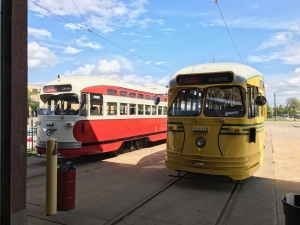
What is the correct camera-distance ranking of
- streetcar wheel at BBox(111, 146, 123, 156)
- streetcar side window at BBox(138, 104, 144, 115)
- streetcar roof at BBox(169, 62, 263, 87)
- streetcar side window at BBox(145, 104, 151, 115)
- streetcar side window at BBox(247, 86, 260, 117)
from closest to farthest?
1. streetcar roof at BBox(169, 62, 263, 87)
2. streetcar side window at BBox(247, 86, 260, 117)
3. streetcar wheel at BBox(111, 146, 123, 156)
4. streetcar side window at BBox(138, 104, 144, 115)
5. streetcar side window at BBox(145, 104, 151, 115)

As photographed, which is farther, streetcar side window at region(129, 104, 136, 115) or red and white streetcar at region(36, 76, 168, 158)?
streetcar side window at region(129, 104, 136, 115)

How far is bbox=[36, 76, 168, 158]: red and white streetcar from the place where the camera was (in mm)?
9320

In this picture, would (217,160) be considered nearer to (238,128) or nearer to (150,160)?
(238,128)

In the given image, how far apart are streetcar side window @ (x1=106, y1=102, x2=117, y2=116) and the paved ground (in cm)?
213

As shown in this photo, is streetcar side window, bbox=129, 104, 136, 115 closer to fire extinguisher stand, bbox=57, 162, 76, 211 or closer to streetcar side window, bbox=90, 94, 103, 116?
→ streetcar side window, bbox=90, 94, 103, 116

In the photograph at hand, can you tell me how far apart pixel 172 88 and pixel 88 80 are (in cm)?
403

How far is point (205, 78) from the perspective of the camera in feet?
22.4

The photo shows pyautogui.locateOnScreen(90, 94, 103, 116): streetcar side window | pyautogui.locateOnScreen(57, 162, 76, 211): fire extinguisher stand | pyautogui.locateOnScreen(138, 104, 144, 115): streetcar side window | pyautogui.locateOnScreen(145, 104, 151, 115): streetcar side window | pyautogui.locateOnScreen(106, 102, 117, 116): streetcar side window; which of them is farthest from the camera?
pyautogui.locateOnScreen(145, 104, 151, 115): streetcar side window

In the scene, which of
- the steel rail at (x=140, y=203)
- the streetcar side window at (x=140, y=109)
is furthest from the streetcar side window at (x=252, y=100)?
the streetcar side window at (x=140, y=109)

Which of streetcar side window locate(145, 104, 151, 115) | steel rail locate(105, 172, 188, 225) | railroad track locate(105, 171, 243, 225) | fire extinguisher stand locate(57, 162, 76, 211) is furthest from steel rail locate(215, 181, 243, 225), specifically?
streetcar side window locate(145, 104, 151, 115)

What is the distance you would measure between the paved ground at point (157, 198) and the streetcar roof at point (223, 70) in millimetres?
2741

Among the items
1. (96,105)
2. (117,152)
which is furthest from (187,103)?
(117,152)

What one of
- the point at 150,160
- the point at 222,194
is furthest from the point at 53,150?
the point at 150,160

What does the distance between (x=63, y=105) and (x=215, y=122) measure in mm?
5653
